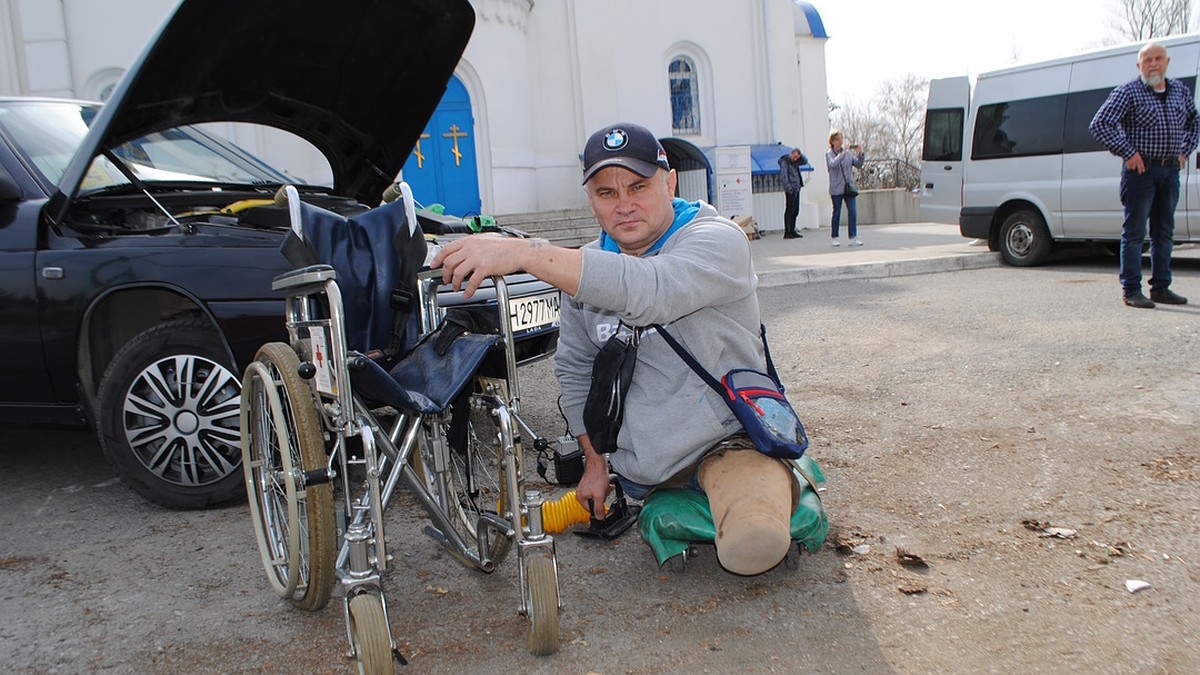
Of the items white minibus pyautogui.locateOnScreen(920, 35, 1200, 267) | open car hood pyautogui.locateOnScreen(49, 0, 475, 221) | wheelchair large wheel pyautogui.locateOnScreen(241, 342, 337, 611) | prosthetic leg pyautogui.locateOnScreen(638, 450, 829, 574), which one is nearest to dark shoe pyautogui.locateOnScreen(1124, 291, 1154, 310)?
white minibus pyautogui.locateOnScreen(920, 35, 1200, 267)

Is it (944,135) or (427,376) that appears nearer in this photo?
(427,376)

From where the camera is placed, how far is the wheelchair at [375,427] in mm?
2488

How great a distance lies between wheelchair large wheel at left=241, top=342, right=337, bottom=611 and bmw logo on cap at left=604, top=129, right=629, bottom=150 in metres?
1.14

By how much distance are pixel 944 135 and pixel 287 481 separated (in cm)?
1241

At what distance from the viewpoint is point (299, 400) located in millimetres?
2584

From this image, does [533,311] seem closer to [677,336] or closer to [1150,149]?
[677,336]

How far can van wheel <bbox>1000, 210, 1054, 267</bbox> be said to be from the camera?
36.5ft

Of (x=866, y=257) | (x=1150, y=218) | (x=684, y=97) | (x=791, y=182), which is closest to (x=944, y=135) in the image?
(x=866, y=257)

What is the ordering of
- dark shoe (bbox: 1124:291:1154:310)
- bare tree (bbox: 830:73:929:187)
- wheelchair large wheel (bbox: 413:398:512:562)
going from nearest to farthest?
wheelchair large wheel (bbox: 413:398:512:562), dark shoe (bbox: 1124:291:1154:310), bare tree (bbox: 830:73:929:187)

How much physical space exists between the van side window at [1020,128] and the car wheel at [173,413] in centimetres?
1005

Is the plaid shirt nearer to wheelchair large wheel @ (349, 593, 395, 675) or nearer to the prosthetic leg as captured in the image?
the prosthetic leg

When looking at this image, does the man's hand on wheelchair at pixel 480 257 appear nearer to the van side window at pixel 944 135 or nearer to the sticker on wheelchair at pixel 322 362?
the sticker on wheelchair at pixel 322 362

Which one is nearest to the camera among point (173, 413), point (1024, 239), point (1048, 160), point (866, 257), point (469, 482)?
point (469, 482)

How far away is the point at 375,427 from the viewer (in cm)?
281
